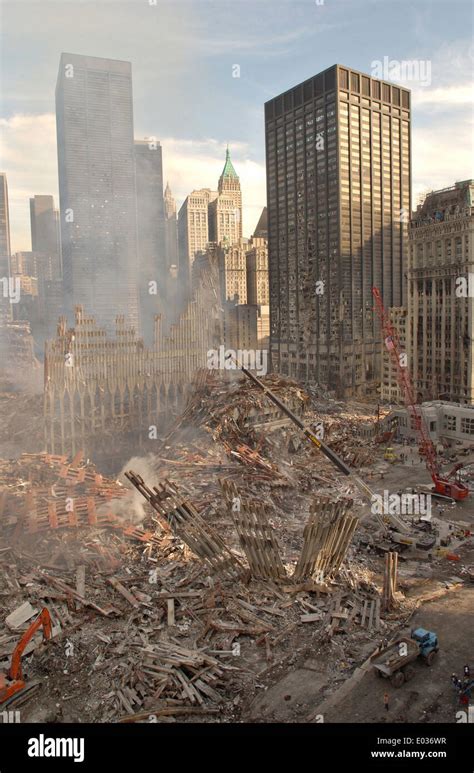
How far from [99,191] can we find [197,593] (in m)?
89.9

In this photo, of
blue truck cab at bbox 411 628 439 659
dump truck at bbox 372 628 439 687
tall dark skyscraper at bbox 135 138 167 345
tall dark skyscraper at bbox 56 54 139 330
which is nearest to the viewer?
dump truck at bbox 372 628 439 687

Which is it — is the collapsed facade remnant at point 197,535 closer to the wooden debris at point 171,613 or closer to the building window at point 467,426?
the wooden debris at point 171,613

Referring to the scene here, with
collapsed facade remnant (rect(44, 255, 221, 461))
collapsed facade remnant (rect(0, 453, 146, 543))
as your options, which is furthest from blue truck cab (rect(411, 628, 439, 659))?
collapsed facade remnant (rect(44, 255, 221, 461))

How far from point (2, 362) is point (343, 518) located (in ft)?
214

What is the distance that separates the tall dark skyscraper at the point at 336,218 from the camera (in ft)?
261

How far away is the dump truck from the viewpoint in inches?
565

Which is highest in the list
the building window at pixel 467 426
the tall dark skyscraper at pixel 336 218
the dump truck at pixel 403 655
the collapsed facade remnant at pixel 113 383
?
the tall dark skyscraper at pixel 336 218

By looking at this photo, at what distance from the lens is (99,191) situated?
96500 millimetres

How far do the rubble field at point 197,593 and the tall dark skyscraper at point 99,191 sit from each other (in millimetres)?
68737

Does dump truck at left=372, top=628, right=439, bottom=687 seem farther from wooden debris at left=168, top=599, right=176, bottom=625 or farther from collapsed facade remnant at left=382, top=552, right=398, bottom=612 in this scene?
wooden debris at left=168, top=599, right=176, bottom=625

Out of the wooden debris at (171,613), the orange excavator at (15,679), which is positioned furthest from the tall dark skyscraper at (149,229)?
the orange excavator at (15,679)

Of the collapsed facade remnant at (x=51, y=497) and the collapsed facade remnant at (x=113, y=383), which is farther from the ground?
the collapsed facade remnant at (x=113, y=383)

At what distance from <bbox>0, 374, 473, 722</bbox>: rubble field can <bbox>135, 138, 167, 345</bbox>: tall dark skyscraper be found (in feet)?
252

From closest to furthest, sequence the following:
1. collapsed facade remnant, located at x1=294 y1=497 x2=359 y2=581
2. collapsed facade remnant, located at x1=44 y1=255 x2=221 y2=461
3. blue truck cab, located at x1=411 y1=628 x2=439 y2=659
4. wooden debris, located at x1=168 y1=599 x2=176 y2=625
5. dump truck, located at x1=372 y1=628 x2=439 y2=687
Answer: dump truck, located at x1=372 y1=628 x2=439 y2=687 < blue truck cab, located at x1=411 y1=628 x2=439 y2=659 < wooden debris, located at x1=168 y1=599 x2=176 y2=625 < collapsed facade remnant, located at x1=294 y1=497 x2=359 y2=581 < collapsed facade remnant, located at x1=44 y1=255 x2=221 y2=461
